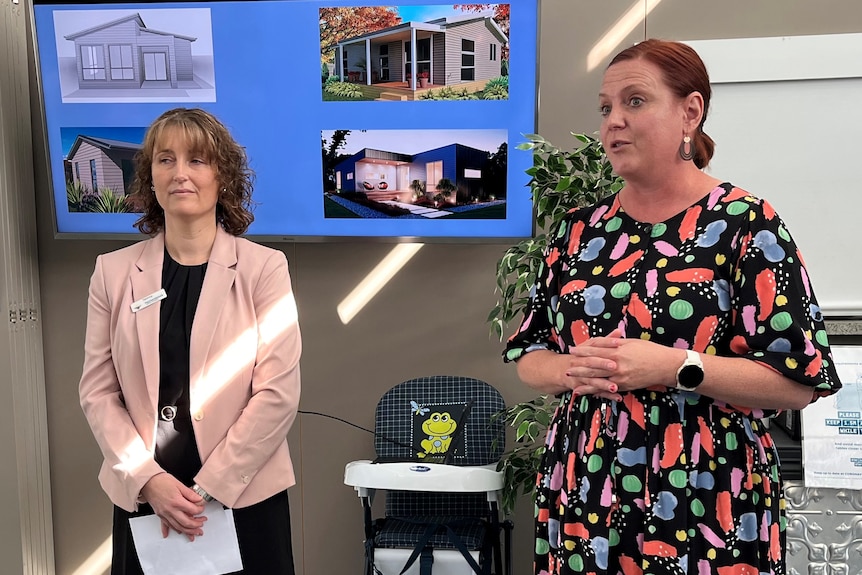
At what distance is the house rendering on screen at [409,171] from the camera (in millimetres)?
2475

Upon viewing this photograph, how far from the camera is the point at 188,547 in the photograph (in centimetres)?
161

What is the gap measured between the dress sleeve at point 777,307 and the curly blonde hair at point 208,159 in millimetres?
1174

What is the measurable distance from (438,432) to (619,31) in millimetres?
1571

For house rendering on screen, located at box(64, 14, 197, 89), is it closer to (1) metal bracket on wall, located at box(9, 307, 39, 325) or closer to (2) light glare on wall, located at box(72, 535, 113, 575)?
(1) metal bracket on wall, located at box(9, 307, 39, 325)

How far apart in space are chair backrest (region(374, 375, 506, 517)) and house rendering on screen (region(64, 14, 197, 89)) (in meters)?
1.41

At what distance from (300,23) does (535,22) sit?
82cm

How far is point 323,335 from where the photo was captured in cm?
274

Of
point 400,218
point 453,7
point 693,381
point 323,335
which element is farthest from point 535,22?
point 693,381

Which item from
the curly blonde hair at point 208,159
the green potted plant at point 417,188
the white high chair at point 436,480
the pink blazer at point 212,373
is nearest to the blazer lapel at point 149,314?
the pink blazer at point 212,373

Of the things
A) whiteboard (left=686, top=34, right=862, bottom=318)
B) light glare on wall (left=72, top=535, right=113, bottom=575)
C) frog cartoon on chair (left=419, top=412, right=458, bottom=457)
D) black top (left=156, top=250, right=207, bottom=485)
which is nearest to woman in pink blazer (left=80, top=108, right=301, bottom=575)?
black top (left=156, top=250, right=207, bottom=485)

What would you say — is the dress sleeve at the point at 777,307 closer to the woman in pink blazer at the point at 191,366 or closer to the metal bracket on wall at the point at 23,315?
the woman in pink blazer at the point at 191,366

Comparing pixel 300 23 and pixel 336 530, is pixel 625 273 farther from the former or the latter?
pixel 336 530

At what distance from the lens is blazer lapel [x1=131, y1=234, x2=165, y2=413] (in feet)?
5.23

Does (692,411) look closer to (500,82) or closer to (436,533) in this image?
(436,533)
